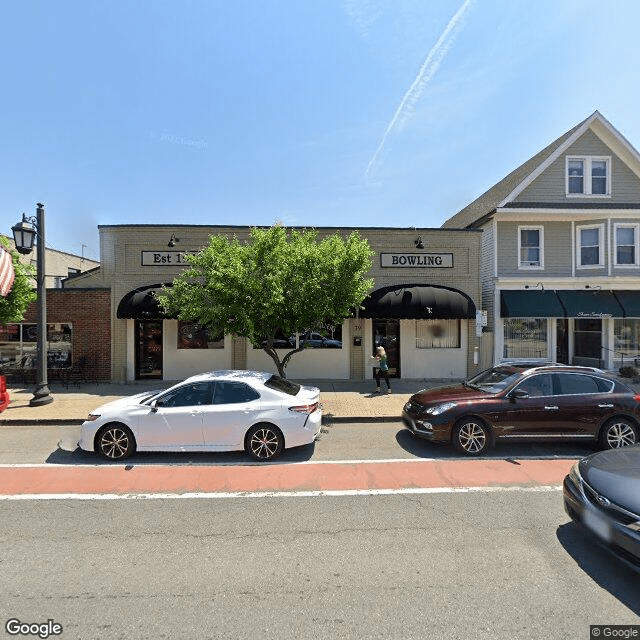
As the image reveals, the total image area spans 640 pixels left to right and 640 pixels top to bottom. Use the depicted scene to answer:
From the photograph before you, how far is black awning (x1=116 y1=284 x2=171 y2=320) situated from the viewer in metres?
12.6

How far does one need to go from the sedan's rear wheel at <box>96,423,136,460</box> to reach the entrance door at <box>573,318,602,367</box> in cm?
1628

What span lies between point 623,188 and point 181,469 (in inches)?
751

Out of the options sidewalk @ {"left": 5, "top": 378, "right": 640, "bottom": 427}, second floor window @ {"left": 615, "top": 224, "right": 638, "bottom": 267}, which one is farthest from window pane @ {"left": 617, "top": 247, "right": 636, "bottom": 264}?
sidewalk @ {"left": 5, "top": 378, "right": 640, "bottom": 427}

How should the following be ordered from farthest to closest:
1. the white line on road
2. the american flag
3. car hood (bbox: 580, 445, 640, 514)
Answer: the american flag
the white line on road
car hood (bbox: 580, 445, 640, 514)

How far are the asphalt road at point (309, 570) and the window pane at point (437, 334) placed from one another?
9.55 meters

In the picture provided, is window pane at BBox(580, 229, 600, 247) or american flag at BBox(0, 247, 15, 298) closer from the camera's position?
american flag at BBox(0, 247, 15, 298)

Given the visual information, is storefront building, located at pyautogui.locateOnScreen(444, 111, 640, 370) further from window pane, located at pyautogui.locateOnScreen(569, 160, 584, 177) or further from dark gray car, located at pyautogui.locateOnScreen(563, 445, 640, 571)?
dark gray car, located at pyautogui.locateOnScreen(563, 445, 640, 571)

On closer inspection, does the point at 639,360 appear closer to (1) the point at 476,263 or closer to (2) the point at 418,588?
(1) the point at 476,263

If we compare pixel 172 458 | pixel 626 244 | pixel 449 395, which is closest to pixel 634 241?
pixel 626 244

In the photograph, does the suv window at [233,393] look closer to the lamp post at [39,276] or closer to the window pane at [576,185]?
the lamp post at [39,276]

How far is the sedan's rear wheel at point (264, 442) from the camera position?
631cm

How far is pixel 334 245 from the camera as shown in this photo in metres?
9.16

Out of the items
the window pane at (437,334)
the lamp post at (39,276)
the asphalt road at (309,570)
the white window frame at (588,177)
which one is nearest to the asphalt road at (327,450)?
the asphalt road at (309,570)

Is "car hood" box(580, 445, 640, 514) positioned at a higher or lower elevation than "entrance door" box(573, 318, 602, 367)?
lower
